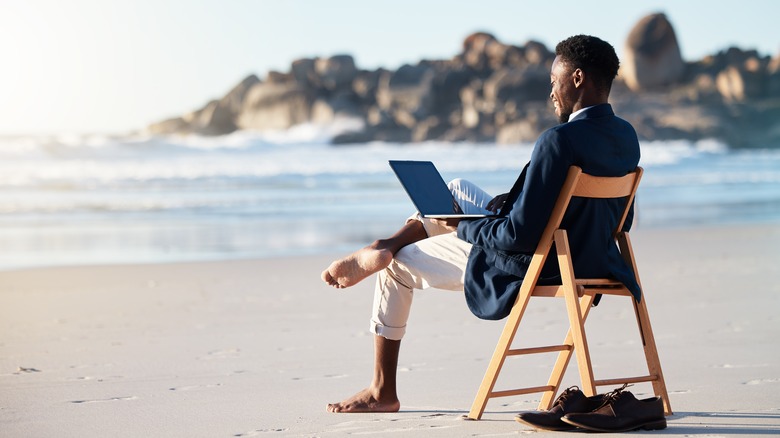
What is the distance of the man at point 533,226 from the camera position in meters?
3.12

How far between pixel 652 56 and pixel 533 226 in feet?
243

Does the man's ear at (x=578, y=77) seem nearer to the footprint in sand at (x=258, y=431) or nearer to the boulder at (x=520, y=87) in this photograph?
the footprint in sand at (x=258, y=431)

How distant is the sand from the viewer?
11.5ft

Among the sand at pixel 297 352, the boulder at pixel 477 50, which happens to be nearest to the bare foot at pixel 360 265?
the sand at pixel 297 352

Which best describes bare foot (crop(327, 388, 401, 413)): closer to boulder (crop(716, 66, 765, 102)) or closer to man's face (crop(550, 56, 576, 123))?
man's face (crop(550, 56, 576, 123))

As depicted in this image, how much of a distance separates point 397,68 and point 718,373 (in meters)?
75.0

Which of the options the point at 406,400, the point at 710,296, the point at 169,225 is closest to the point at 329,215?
the point at 169,225

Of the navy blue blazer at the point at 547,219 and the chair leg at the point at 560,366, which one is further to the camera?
the chair leg at the point at 560,366

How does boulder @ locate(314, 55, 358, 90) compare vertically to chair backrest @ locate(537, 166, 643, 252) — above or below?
above

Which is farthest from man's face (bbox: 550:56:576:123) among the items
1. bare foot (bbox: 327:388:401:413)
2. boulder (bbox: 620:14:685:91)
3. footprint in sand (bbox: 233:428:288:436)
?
boulder (bbox: 620:14:685:91)

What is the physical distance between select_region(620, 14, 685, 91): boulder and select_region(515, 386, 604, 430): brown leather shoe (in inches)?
2832

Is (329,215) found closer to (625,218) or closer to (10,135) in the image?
(625,218)

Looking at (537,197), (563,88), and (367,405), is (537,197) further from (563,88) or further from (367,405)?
(367,405)

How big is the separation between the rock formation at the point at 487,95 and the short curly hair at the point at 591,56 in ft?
174
